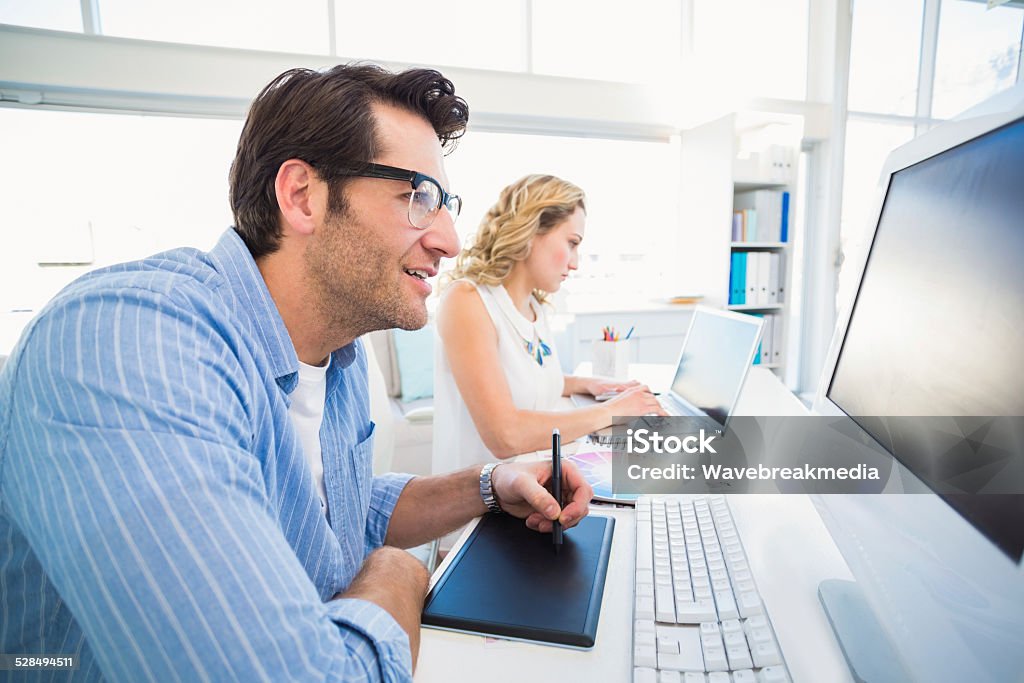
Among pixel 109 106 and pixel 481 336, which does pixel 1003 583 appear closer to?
pixel 481 336

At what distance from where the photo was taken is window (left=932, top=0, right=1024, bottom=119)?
3.65 meters

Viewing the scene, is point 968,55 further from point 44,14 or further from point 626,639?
point 44,14

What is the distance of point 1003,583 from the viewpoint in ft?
1.30

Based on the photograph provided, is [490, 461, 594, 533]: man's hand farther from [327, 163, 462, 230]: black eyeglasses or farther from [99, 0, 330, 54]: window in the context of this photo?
[99, 0, 330, 54]: window

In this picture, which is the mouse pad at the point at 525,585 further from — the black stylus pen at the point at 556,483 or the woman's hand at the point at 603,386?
the woman's hand at the point at 603,386

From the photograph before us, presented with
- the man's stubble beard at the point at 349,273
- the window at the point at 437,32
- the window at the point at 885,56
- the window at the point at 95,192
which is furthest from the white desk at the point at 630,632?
the window at the point at 885,56

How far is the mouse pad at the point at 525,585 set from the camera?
2.06 ft

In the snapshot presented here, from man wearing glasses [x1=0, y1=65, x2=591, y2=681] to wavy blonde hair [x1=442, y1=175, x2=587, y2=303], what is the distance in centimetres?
71

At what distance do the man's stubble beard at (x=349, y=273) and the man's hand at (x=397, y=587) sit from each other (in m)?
0.35

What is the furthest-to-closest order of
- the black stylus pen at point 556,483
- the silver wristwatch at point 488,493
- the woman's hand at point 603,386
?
the woman's hand at point 603,386 < the silver wristwatch at point 488,493 < the black stylus pen at point 556,483

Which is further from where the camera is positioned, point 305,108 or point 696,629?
point 305,108

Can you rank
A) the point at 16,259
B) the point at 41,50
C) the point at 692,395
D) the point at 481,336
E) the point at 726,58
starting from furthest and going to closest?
1. the point at 726,58
2. the point at 16,259
3. the point at 41,50
4. the point at 692,395
5. the point at 481,336

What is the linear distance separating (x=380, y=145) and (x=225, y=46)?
3.16 metres

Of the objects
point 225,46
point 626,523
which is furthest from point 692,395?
point 225,46
